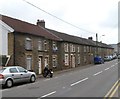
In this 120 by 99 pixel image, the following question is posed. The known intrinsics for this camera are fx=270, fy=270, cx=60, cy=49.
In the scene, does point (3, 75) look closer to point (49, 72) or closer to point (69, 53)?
point (49, 72)

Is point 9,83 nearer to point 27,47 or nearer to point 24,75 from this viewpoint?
point 24,75

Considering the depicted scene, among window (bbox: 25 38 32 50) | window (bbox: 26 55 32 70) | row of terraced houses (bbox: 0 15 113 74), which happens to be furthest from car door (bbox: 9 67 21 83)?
window (bbox: 25 38 32 50)

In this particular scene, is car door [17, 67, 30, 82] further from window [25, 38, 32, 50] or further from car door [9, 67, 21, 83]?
window [25, 38, 32, 50]

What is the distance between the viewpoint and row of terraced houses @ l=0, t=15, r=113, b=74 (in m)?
28.6

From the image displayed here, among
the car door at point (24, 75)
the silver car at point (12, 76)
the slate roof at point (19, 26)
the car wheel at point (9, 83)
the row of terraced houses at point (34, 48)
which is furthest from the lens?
the slate roof at point (19, 26)

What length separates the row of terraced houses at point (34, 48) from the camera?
28.6 meters

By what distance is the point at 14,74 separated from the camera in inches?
821

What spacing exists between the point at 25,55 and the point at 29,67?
1744 millimetres

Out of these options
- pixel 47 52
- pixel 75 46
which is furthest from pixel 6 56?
pixel 75 46

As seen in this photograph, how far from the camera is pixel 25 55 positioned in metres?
30.0

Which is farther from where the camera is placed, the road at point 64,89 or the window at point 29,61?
the window at point 29,61

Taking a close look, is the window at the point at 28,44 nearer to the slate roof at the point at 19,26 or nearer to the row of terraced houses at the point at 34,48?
the row of terraced houses at the point at 34,48

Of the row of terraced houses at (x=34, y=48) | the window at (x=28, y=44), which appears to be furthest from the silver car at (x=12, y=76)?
the window at (x=28, y=44)

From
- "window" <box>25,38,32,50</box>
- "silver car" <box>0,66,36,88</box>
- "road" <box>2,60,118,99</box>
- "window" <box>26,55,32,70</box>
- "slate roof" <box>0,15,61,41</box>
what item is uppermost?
"slate roof" <box>0,15,61,41</box>
